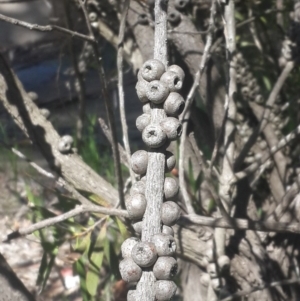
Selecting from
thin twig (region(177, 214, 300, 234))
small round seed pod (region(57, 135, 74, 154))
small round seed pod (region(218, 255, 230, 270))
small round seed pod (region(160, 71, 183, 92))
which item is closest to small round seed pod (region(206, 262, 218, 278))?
small round seed pod (region(218, 255, 230, 270))

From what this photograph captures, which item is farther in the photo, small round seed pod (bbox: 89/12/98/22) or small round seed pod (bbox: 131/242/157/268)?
small round seed pod (bbox: 89/12/98/22)

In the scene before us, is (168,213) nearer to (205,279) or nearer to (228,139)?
(228,139)

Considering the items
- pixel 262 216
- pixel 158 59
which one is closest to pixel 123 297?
pixel 262 216

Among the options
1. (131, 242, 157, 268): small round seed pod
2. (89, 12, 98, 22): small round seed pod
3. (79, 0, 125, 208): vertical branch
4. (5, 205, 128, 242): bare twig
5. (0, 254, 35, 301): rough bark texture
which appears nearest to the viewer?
(131, 242, 157, 268): small round seed pod

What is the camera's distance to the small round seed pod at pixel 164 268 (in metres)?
1.04

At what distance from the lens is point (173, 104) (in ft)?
3.57

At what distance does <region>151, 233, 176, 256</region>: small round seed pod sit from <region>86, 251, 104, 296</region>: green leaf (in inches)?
51.2

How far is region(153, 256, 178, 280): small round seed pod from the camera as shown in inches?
40.9

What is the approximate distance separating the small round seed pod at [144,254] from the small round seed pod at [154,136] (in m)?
0.16

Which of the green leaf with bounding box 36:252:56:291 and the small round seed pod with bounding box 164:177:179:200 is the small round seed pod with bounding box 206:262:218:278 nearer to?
the green leaf with bounding box 36:252:56:291

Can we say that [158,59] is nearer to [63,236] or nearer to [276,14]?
[63,236]

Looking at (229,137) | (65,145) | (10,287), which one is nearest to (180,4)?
(229,137)

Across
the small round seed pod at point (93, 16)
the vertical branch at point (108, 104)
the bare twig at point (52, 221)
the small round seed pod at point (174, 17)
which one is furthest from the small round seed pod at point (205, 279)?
the small round seed pod at point (93, 16)

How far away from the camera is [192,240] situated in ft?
7.54
